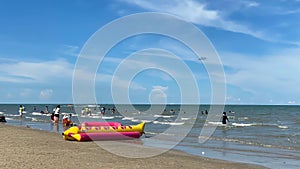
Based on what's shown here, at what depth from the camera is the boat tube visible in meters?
17.8

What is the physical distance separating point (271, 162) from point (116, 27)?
8.42m

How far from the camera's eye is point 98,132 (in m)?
18.5

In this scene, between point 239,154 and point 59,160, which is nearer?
point 59,160

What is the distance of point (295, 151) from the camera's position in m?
18.5

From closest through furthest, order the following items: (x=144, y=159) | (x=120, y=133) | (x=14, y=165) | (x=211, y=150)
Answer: (x=14, y=165), (x=144, y=159), (x=211, y=150), (x=120, y=133)

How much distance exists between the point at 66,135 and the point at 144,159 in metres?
6.75

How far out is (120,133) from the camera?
19562mm

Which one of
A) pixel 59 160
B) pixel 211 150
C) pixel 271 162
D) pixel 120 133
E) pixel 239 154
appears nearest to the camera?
pixel 59 160

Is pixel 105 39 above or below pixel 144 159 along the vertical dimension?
above

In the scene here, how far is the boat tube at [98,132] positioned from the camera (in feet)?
58.3

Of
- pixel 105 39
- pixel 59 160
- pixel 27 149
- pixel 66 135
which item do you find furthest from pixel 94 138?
pixel 105 39

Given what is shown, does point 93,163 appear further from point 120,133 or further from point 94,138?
point 120,133

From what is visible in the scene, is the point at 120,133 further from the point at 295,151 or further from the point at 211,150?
Result: the point at 295,151

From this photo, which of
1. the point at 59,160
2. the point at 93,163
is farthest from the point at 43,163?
the point at 93,163
